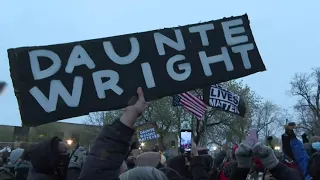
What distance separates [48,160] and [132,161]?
8.14ft

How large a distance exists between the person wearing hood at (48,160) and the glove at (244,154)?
161 cm

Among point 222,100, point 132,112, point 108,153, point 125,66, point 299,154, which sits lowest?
point 299,154

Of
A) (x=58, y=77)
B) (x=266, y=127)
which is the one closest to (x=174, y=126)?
(x=266, y=127)

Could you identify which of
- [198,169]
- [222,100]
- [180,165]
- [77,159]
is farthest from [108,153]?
[222,100]

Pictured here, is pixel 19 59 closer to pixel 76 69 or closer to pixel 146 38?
pixel 76 69

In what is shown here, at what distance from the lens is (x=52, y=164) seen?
3.76 metres

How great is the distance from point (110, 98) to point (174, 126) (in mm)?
40866

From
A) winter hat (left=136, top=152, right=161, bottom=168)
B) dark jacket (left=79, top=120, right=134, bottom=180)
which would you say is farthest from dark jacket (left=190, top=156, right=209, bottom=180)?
dark jacket (left=79, top=120, right=134, bottom=180)

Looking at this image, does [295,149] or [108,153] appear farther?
[295,149]

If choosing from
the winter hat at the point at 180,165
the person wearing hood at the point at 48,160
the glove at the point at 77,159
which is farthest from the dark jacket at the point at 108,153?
the winter hat at the point at 180,165

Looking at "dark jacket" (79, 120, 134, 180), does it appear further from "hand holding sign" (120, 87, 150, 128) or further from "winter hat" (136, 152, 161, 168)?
"winter hat" (136, 152, 161, 168)

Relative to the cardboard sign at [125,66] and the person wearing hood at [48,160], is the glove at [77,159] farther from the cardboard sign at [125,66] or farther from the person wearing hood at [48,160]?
the cardboard sign at [125,66]

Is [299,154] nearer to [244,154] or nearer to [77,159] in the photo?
[244,154]

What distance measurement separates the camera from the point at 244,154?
303 centimetres
